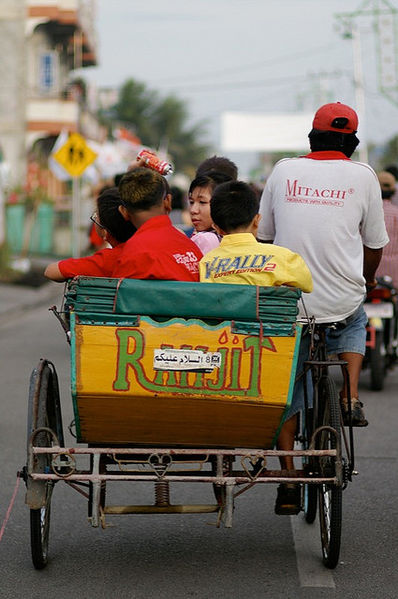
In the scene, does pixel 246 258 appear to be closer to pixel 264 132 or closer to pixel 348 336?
pixel 348 336

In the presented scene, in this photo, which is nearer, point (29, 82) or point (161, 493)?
point (161, 493)

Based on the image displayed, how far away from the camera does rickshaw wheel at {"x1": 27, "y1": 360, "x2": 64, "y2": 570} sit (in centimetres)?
520

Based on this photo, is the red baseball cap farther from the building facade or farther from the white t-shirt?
the building facade

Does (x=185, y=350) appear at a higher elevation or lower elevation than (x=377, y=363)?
higher

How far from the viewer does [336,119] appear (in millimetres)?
6004

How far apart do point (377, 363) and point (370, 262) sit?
4.98 meters

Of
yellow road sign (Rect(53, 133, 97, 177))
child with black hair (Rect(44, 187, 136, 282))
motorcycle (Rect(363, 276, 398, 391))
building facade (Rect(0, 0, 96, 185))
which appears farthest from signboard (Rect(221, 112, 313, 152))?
child with black hair (Rect(44, 187, 136, 282))

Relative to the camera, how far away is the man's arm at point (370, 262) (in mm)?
6182

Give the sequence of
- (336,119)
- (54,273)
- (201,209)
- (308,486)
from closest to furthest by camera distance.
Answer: (54,273)
(336,119)
(308,486)
(201,209)

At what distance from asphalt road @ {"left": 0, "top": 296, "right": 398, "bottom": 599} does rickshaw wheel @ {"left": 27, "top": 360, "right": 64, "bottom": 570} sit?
172mm

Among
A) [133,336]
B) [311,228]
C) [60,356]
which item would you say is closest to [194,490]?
[311,228]

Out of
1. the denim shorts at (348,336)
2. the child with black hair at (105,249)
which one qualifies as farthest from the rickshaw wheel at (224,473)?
the child with black hair at (105,249)

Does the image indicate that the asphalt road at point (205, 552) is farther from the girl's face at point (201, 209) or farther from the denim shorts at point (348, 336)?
the girl's face at point (201, 209)

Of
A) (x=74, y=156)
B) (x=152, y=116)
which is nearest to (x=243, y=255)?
(x=74, y=156)
